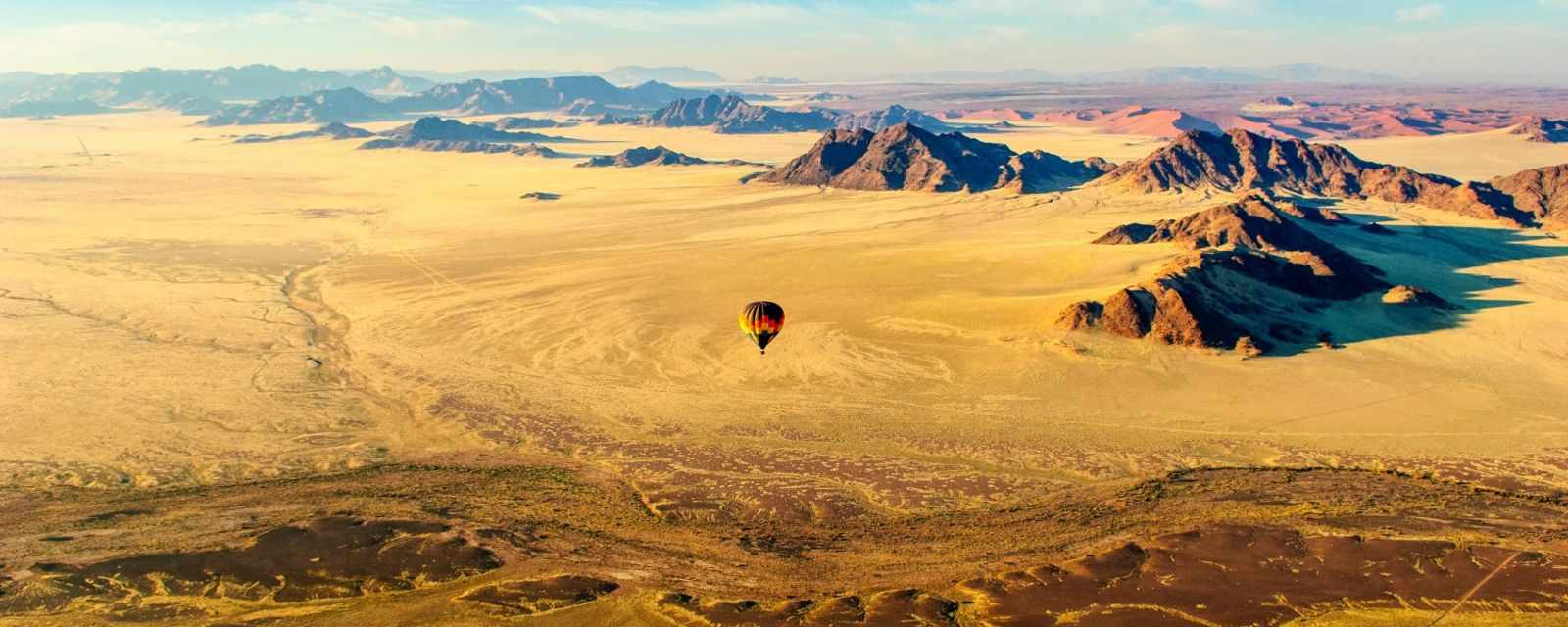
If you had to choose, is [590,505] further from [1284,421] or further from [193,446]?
[1284,421]

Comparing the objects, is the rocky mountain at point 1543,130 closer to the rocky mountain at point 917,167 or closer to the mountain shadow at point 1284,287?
the rocky mountain at point 917,167

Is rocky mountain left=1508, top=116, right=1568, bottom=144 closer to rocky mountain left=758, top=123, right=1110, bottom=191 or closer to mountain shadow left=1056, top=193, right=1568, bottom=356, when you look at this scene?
rocky mountain left=758, top=123, right=1110, bottom=191

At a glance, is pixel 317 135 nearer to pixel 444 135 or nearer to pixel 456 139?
pixel 444 135

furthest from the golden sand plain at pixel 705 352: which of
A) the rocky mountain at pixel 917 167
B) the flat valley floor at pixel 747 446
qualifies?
the rocky mountain at pixel 917 167

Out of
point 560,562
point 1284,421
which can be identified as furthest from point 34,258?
point 1284,421

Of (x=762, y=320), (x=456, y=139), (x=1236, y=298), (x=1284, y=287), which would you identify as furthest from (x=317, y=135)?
(x=1284, y=287)

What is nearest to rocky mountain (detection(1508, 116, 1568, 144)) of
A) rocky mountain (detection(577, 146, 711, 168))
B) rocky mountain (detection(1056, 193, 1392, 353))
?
rocky mountain (detection(1056, 193, 1392, 353))
